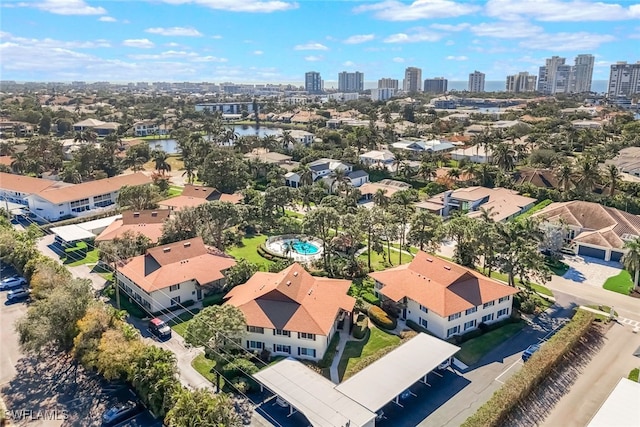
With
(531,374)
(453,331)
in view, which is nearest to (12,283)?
(453,331)

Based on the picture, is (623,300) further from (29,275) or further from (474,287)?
(29,275)

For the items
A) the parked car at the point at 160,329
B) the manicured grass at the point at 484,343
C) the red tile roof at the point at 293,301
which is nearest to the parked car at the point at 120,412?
the parked car at the point at 160,329

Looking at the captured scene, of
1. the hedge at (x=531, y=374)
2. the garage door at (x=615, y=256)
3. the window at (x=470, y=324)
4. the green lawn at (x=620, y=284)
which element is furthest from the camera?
the garage door at (x=615, y=256)

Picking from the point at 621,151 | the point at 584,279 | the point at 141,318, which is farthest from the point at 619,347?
the point at 621,151

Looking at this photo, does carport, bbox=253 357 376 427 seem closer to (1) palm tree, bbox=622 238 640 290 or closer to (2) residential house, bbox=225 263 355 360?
(2) residential house, bbox=225 263 355 360

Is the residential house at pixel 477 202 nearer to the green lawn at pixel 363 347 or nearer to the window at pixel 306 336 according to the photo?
the green lawn at pixel 363 347

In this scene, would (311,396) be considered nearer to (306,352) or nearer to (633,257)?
(306,352)
